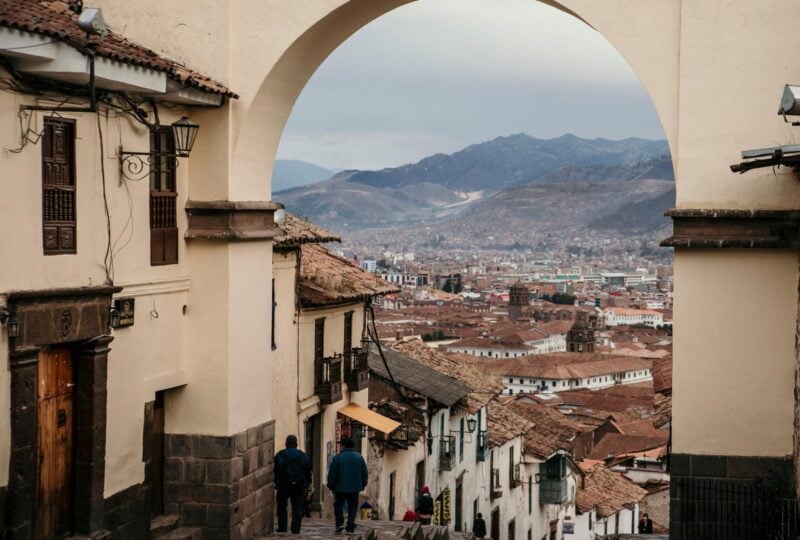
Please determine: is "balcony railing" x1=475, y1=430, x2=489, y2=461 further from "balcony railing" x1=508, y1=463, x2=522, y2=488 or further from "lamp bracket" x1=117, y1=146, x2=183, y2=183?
"lamp bracket" x1=117, y1=146, x2=183, y2=183

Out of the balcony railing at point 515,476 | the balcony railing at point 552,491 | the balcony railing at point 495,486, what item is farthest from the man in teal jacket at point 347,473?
the balcony railing at point 552,491

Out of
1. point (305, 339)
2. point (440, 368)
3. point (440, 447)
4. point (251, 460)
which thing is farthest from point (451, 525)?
point (251, 460)

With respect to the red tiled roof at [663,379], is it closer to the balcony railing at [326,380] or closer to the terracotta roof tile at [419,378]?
the balcony railing at [326,380]

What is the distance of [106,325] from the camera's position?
10.4 meters

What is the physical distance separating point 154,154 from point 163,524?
11.0 feet

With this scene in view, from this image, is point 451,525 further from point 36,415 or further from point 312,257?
point 36,415

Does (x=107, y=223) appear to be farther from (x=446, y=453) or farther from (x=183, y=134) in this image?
(x=446, y=453)

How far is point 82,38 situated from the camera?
9.60 metres

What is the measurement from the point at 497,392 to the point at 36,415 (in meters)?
24.0

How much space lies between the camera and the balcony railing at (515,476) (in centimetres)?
3325

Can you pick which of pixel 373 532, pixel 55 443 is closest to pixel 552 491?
pixel 373 532

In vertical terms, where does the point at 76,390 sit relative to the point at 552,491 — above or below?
above

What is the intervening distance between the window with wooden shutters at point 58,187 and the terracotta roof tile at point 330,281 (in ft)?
27.6

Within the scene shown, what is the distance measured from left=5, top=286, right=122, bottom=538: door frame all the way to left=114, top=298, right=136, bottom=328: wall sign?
244mm
